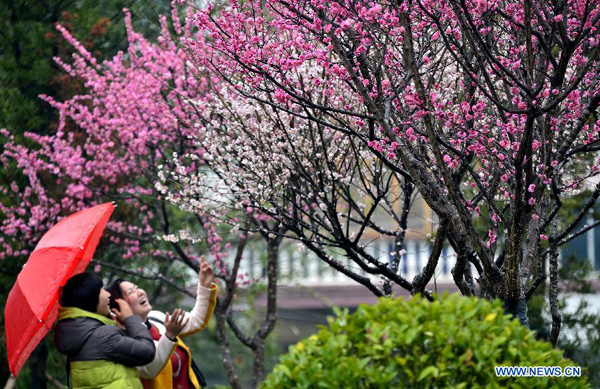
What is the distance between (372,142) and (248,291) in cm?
806

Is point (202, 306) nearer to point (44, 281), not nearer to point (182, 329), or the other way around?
point (182, 329)

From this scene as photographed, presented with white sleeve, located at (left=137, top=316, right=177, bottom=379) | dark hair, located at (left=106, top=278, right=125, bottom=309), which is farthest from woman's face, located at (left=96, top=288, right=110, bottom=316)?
white sleeve, located at (left=137, top=316, right=177, bottom=379)

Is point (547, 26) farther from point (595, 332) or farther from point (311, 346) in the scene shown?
point (595, 332)

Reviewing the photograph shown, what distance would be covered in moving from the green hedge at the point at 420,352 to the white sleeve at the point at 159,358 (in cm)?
176

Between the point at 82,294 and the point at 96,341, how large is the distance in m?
0.29

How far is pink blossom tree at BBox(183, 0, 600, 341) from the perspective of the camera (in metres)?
4.75

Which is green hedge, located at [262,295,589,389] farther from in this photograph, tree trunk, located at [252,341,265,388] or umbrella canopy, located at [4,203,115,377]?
tree trunk, located at [252,341,265,388]

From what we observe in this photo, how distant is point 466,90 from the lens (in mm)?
6230

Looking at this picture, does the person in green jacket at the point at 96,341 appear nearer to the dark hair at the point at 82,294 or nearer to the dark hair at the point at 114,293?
the dark hair at the point at 82,294

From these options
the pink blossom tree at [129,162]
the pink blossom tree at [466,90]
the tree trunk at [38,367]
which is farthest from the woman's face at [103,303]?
the tree trunk at [38,367]

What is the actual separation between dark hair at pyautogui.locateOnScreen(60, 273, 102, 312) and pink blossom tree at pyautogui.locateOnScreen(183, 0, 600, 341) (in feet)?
4.74

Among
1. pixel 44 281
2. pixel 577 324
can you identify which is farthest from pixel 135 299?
pixel 577 324

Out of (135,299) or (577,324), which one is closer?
(135,299)

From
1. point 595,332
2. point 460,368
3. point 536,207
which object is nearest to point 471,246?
point 536,207
